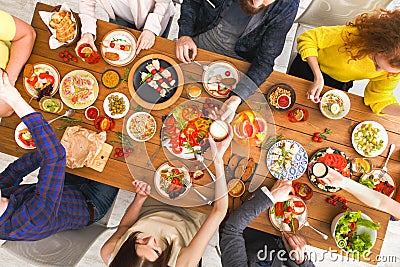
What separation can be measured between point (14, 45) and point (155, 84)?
0.70 m

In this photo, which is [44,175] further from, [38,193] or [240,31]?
[240,31]

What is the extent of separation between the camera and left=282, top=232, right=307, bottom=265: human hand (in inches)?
63.4

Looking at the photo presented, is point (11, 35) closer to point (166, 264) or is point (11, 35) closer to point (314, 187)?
point (166, 264)

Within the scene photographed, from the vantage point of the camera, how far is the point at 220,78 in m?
1.68

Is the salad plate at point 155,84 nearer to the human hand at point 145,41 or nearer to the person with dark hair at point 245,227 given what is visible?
the human hand at point 145,41

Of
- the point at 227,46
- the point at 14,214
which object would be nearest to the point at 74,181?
the point at 14,214

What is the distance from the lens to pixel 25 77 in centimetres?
164

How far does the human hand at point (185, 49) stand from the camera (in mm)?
1670

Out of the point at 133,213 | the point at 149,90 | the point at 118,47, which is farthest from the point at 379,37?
the point at 133,213

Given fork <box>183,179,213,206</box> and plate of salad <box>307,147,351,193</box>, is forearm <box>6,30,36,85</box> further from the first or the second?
plate of salad <box>307,147,351,193</box>

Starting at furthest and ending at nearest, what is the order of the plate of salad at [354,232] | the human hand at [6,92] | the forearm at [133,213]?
the forearm at [133,213] → the plate of salad at [354,232] → the human hand at [6,92]

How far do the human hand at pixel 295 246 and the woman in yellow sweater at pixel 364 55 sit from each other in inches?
26.1

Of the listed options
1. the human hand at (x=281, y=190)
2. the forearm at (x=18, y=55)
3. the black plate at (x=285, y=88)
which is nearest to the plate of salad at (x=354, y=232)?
the human hand at (x=281, y=190)

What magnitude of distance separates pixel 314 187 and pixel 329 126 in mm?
306
